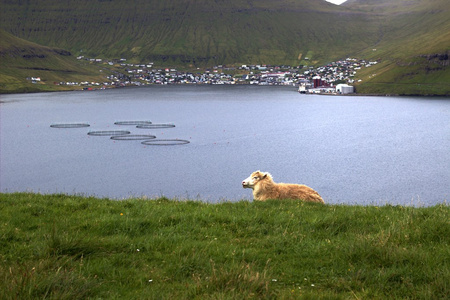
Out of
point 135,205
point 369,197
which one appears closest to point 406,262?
point 135,205

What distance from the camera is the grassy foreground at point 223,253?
736cm

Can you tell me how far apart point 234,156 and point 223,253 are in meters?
90.3

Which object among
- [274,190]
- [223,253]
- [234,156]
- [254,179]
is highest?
[223,253]

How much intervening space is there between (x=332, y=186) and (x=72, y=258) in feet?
226

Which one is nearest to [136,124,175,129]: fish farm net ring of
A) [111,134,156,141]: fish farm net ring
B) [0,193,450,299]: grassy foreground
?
[111,134,156,141]: fish farm net ring

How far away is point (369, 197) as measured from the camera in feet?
221

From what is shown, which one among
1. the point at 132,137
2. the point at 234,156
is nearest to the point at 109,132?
the point at 132,137

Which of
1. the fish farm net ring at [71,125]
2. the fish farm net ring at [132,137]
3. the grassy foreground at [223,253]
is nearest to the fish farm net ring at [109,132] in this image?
the fish farm net ring at [132,137]

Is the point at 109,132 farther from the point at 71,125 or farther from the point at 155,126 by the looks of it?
the point at 71,125

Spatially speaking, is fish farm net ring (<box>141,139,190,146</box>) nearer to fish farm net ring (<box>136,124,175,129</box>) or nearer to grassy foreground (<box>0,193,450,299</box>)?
fish farm net ring (<box>136,124,175,129</box>)

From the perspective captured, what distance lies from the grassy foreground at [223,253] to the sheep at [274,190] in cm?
417

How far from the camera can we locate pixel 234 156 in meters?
99.4

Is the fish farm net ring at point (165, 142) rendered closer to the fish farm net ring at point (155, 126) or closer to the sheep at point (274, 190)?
the fish farm net ring at point (155, 126)

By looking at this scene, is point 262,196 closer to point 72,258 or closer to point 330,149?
point 72,258
